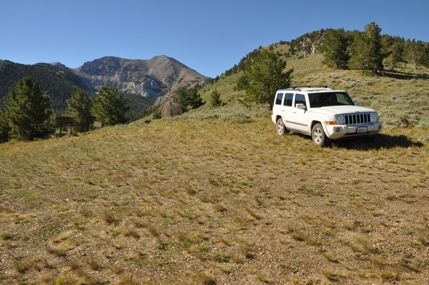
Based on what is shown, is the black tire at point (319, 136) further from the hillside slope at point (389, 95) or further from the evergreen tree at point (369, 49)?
the evergreen tree at point (369, 49)

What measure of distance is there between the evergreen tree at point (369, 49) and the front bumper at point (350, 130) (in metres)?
31.8

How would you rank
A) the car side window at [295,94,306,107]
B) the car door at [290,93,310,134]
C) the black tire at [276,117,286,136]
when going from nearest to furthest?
1. the car door at [290,93,310,134]
2. the car side window at [295,94,306,107]
3. the black tire at [276,117,286,136]

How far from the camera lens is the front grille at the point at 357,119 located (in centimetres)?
1040

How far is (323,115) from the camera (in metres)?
10.9

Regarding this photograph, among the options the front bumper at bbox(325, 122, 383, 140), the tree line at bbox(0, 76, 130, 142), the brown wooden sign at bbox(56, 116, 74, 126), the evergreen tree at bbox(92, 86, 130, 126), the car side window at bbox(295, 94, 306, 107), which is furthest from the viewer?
the evergreen tree at bbox(92, 86, 130, 126)

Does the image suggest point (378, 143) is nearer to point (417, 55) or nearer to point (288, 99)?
point (288, 99)

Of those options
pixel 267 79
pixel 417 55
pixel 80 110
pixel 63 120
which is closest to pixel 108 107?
pixel 63 120

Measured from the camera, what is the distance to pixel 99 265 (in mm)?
4516

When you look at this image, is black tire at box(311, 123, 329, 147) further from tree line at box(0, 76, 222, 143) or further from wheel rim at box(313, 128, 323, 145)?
tree line at box(0, 76, 222, 143)

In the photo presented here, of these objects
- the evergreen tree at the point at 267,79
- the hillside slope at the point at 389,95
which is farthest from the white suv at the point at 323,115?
the evergreen tree at the point at 267,79

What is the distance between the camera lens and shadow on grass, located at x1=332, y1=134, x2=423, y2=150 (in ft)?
35.6

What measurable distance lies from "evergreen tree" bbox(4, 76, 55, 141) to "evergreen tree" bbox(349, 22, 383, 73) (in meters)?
44.4

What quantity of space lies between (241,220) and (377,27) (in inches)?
1589

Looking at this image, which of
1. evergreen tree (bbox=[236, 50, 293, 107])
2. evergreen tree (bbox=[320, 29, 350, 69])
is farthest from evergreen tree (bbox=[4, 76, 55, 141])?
evergreen tree (bbox=[320, 29, 350, 69])
